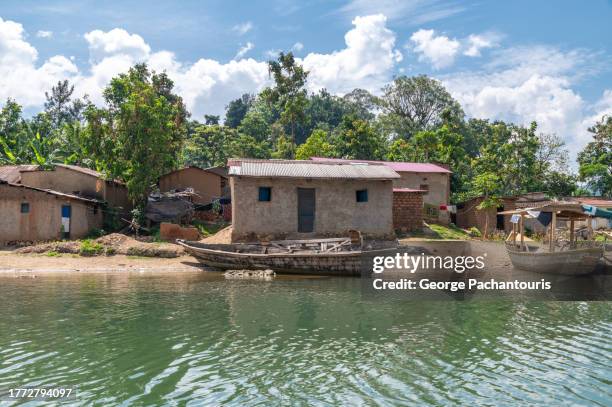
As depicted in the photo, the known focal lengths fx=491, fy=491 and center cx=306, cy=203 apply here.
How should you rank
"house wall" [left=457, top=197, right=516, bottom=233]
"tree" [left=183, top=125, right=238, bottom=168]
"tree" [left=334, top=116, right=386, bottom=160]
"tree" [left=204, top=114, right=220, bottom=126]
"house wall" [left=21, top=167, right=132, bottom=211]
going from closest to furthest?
1. "house wall" [left=21, top=167, right=132, bottom=211]
2. "house wall" [left=457, top=197, right=516, bottom=233]
3. "tree" [left=334, top=116, right=386, bottom=160]
4. "tree" [left=183, top=125, right=238, bottom=168]
5. "tree" [left=204, top=114, right=220, bottom=126]

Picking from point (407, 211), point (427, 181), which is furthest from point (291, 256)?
point (427, 181)

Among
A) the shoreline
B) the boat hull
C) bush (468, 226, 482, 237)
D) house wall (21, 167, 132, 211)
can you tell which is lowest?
the shoreline

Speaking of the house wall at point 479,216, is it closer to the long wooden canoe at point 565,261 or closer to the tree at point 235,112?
the long wooden canoe at point 565,261

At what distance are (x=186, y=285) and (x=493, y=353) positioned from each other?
1229 centimetres

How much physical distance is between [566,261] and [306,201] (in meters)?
12.3

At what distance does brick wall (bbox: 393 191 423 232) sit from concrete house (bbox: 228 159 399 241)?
15.2ft

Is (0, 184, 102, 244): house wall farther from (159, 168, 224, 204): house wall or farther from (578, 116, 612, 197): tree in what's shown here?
(578, 116, 612, 197): tree

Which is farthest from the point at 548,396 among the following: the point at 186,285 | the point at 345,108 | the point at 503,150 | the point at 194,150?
the point at 345,108

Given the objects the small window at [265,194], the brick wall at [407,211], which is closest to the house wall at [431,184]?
the brick wall at [407,211]

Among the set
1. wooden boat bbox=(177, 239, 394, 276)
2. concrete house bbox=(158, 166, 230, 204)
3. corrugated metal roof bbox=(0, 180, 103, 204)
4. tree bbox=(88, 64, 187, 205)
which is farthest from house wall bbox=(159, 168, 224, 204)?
wooden boat bbox=(177, 239, 394, 276)

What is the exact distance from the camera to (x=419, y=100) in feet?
227

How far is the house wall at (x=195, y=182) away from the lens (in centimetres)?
3416

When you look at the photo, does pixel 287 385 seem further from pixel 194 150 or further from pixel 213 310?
pixel 194 150

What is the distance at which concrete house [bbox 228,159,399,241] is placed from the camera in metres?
24.9
